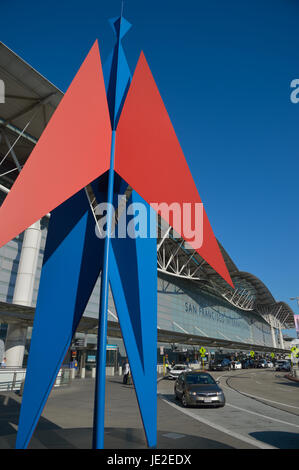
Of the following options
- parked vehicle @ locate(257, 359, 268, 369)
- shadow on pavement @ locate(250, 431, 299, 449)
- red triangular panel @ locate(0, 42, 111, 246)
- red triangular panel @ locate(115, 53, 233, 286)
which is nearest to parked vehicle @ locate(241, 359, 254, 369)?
parked vehicle @ locate(257, 359, 268, 369)

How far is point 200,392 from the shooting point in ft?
35.8

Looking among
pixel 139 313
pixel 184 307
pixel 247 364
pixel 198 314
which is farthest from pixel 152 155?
pixel 247 364

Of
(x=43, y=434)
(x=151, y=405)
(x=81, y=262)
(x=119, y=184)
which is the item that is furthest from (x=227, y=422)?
(x=119, y=184)

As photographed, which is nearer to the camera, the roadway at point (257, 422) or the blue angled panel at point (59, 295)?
the blue angled panel at point (59, 295)

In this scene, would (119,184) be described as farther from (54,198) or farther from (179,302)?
(179,302)

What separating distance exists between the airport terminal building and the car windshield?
833 cm

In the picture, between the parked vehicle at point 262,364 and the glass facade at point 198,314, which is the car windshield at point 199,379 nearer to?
the glass facade at point 198,314

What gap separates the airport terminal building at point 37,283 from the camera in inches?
727

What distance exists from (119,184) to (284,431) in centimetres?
679

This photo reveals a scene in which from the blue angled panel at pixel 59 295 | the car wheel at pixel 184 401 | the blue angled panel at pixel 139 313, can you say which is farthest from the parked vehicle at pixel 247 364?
the blue angled panel at pixel 59 295

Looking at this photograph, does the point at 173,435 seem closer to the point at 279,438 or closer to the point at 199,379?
the point at 279,438

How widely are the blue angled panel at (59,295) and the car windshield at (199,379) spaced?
8055 mm

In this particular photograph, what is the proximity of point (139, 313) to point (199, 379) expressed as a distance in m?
7.80

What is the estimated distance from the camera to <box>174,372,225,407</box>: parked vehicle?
10.7 metres
